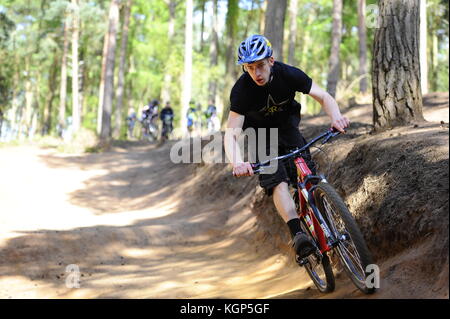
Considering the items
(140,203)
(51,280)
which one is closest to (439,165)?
(51,280)

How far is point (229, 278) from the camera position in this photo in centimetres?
737

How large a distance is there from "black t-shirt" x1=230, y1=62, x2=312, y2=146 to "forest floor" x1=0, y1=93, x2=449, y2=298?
1489 millimetres

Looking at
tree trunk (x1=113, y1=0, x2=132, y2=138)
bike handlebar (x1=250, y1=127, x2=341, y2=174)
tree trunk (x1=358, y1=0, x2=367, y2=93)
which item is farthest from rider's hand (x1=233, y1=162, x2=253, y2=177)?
tree trunk (x1=113, y1=0, x2=132, y2=138)

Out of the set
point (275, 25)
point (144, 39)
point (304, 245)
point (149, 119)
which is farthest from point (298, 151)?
point (144, 39)

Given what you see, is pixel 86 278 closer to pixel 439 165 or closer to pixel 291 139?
pixel 291 139

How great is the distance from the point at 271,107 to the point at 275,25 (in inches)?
374

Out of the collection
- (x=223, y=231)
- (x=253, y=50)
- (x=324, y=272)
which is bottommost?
(x=223, y=231)

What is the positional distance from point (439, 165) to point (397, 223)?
0.69m

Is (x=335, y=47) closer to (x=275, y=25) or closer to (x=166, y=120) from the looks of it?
(x=275, y=25)

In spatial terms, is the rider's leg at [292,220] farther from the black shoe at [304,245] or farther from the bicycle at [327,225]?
the bicycle at [327,225]

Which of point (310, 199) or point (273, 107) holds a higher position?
point (273, 107)

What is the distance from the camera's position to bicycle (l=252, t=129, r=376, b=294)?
14.4 feet

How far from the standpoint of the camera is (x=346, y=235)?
454 centimetres
